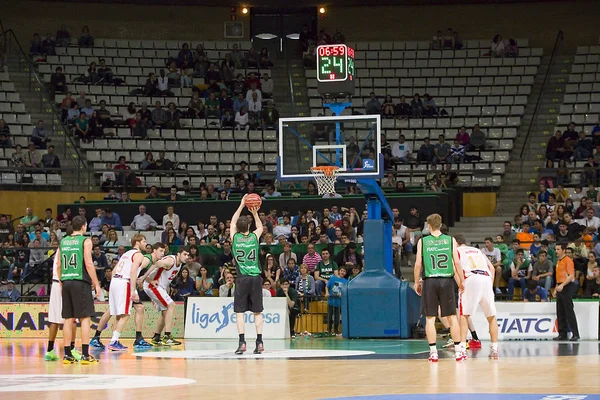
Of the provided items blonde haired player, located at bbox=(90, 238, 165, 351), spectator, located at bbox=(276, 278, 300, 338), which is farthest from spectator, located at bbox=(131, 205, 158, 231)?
blonde haired player, located at bbox=(90, 238, 165, 351)

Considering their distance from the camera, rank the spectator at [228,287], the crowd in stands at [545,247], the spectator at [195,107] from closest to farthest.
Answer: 1. the crowd in stands at [545,247]
2. the spectator at [228,287]
3. the spectator at [195,107]

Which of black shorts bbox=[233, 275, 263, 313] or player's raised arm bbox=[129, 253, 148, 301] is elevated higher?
player's raised arm bbox=[129, 253, 148, 301]

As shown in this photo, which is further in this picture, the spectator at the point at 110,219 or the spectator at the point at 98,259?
the spectator at the point at 110,219

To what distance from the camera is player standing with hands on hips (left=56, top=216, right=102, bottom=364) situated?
14266mm

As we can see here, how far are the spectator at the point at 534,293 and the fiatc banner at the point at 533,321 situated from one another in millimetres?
1163

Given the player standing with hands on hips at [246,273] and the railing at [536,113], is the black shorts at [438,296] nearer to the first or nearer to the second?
the player standing with hands on hips at [246,273]

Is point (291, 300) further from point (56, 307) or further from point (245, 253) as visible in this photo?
point (56, 307)

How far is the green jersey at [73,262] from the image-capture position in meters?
14.4

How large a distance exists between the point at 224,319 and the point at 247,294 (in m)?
5.41

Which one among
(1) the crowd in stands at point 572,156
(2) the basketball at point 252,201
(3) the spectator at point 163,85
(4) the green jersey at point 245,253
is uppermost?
(3) the spectator at point 163,85

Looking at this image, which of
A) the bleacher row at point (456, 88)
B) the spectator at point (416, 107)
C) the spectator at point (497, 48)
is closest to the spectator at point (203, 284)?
the bleacher row at point (456, 88)

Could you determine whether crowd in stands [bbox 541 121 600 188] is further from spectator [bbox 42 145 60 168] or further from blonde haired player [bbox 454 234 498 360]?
spectator [bbox 42 145 60 168]

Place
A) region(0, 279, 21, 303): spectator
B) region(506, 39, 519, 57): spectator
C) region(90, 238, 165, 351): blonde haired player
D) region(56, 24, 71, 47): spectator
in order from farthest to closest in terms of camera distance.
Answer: region(56, 24, 71, 47): spectator → region(506, 39, 519, 57): spectator → region(0, 279, 21, 303): spectator → region(90, 238, 165, 351): blonde haired player

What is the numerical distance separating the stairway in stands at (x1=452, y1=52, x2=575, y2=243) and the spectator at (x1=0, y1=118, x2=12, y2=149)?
1332cm
